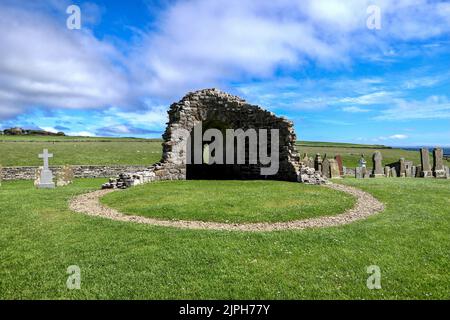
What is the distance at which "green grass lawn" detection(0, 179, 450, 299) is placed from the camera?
764cm

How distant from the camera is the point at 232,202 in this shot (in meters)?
16.2

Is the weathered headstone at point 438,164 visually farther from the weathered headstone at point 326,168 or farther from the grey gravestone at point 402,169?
the weathered headstone at point 326,168

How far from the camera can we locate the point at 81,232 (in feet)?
39.5

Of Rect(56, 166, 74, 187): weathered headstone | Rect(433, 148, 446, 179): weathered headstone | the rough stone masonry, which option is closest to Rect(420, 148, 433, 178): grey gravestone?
Rect(433, 148, 446, 179): weathered headstone

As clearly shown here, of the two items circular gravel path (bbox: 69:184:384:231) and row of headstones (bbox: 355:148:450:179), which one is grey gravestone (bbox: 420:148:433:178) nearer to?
row of headstones (bbox: 355:148:450:179)

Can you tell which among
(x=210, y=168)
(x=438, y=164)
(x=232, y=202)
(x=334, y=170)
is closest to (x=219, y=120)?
(x=210, y=168)

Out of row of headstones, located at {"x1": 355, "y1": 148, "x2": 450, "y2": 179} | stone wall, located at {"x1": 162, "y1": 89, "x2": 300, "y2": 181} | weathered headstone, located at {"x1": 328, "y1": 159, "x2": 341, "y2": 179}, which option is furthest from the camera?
row of headstones, located at {"x1": 355, "y1": 148, "x2": 450, "y2": 179}

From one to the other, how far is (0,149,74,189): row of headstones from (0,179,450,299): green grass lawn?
11.4 m

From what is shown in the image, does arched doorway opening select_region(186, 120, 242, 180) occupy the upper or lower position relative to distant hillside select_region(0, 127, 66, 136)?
lower

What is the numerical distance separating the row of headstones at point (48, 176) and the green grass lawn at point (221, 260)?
37.5ft

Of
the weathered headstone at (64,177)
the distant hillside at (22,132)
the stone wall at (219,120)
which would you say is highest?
the distant hillside at (22,132)

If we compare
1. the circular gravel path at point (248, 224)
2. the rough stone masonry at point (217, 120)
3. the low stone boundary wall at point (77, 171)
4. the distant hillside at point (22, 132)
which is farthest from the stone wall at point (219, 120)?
the distant hillside at point (22, 132)

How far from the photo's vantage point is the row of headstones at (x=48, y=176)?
2481 cm
